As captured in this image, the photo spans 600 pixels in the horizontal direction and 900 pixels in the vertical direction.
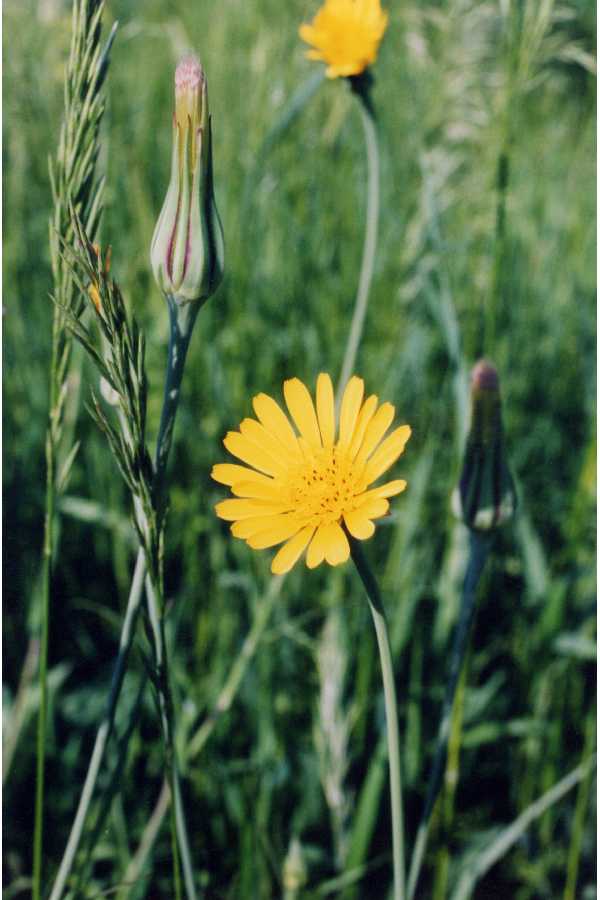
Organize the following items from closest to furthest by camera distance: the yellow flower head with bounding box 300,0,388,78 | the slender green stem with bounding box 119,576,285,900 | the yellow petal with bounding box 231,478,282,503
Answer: the yellow petal with bounding box 231,478,282,503 < the slender green stem with bounding box 119,576,285,900 < the yellow flower head with bounding box 300,0,388,78

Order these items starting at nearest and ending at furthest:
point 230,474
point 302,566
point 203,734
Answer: point 230,474 → point 203,734 → point 302,566

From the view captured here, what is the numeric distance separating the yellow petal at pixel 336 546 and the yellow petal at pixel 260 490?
65mm

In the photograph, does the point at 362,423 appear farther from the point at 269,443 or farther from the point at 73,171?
the point at 73,171

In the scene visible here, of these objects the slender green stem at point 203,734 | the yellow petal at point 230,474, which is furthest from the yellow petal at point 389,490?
the slender green stem at point 203,734

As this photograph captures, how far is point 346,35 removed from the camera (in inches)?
48.8

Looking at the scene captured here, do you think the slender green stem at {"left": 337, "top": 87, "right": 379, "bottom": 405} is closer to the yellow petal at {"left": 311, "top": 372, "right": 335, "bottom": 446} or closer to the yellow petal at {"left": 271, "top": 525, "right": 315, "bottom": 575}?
the yellow petal at {"left": 311, "top": 372, "right": 335, "bottom": 446}

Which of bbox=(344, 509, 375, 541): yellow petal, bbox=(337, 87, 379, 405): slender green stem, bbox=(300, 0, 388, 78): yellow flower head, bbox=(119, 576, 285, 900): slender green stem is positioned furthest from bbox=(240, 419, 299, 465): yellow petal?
bbox=(300, 0, 388, 78): yellow flower head

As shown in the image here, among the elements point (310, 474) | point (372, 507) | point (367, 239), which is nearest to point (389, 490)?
point (372, 507)

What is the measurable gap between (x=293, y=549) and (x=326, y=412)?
0.15 m

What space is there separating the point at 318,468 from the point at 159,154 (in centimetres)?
167

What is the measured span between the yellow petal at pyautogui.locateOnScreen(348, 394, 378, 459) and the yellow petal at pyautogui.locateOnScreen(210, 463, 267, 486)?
0.09 m

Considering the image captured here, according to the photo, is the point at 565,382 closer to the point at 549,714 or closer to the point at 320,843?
the point at 549,714

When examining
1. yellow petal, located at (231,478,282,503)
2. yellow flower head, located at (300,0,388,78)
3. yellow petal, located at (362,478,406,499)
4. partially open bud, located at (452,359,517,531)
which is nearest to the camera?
yellow petal, located at (362,478,406,499)

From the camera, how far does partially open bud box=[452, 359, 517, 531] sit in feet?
2.85
